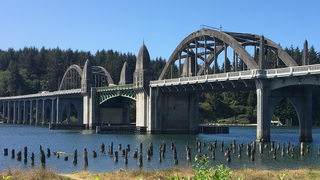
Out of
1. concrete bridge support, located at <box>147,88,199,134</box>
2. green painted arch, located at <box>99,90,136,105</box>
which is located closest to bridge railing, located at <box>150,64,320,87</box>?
→ concrete bridge support, located at <box>147,88,199,134</box>

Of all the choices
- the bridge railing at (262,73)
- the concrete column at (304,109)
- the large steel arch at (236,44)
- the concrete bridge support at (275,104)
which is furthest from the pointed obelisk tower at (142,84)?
the concrete column at (304,109)

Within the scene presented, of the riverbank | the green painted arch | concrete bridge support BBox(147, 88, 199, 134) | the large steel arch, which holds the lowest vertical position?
the riverbank

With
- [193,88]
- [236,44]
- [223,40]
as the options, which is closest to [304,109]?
[236,44]

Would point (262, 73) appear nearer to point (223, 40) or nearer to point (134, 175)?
point (223, 40)

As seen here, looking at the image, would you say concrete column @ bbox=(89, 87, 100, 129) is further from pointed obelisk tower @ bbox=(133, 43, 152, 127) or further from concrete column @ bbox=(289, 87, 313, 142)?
concrete column @ bbox=(289, 87, 313, 142)

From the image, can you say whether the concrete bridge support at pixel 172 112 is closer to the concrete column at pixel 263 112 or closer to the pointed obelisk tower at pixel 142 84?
the pointed obelisk tower at pixel 142 84

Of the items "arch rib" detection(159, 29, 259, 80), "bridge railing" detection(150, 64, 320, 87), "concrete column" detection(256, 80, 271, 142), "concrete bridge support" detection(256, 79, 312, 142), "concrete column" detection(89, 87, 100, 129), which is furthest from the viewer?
"concrete column" detection(89, 87, 100, 129)

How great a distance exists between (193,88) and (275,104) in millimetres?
22569

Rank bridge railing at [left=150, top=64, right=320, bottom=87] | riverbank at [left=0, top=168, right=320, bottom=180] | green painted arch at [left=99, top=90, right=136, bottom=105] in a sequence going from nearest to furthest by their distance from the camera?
riverbank at [left=0, top=168, right=320, bottom=180], bridge railing at [left=150, top=64, right=320, bottom=87], green painted arch at [left=99, top=90, right=136, bottom=105]

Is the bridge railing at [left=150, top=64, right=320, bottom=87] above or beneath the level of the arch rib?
beneath

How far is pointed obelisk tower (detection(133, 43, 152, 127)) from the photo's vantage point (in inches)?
3824

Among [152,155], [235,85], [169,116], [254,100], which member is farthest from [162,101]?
[254,100]

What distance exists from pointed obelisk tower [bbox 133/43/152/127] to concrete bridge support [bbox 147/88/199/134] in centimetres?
231

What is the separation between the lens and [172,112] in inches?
3767
